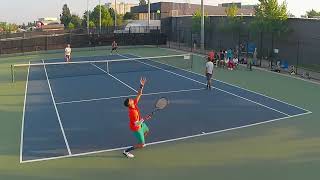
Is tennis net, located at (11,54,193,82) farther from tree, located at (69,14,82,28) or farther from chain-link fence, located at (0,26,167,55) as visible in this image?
tree, located at (69,14,82,28)

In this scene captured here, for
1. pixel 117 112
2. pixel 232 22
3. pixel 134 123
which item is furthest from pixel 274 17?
pixel 134 123

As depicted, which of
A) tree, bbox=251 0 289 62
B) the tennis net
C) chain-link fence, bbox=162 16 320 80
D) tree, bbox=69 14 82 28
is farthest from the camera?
tree, bbox=69 14 82 28

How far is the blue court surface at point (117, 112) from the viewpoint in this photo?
13000 millimetres

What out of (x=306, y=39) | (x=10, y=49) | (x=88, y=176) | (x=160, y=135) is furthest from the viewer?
(x=10, y=49)

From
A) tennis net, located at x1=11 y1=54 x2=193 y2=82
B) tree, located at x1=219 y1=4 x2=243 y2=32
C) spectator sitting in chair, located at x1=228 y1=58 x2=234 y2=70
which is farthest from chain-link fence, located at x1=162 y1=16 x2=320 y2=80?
tennis net, located at x1=11 y1=54 x2=193 y2=82

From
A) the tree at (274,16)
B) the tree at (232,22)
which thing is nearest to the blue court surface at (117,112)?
the tree at (274,16)

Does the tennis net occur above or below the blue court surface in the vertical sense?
above

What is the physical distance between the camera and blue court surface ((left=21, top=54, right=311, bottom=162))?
13.0 metres

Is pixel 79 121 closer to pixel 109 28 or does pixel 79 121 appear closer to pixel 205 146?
pixel 205 146

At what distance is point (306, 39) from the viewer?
30516mm

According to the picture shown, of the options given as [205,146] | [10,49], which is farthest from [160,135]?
[10,49]

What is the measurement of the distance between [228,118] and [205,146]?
11.4 feet

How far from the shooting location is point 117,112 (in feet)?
55.3

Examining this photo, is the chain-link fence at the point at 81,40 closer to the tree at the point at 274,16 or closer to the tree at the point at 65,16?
the tree at the point at 274,16
